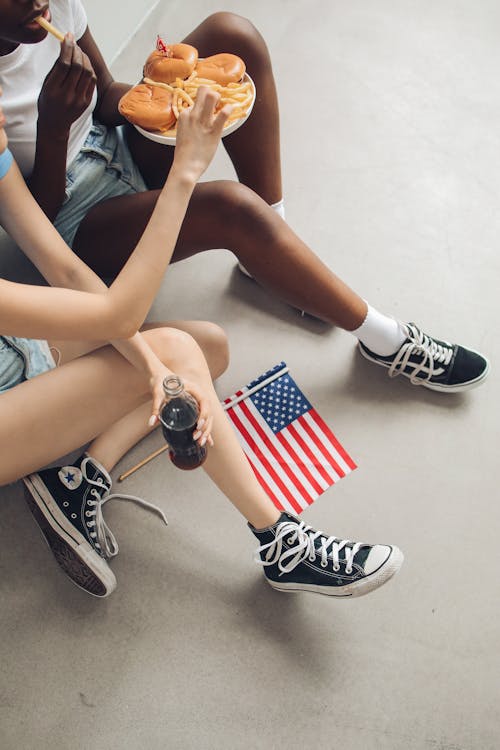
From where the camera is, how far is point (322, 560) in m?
1.55

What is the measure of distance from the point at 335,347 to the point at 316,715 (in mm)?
1030

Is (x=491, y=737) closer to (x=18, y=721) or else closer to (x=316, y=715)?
(x=316, y=715)

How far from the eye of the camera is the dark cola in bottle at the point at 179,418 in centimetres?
127

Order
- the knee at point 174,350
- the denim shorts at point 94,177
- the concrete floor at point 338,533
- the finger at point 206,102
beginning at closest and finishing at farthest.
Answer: the finger at point 206,102, the knee at point 174,350, the concrete floor at point 338,533, the denim shorts at point 94,177

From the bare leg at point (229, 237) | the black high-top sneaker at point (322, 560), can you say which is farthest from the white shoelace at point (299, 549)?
the bare leg at point (229, 237)

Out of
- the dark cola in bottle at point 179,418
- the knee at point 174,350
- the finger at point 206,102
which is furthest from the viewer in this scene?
the knee at point 174,350

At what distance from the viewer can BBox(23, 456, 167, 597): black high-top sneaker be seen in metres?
1.59

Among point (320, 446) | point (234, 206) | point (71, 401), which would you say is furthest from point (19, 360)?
point (320, 446)

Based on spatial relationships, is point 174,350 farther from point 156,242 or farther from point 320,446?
point 320,446

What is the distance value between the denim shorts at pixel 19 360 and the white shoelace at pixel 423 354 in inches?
38.8

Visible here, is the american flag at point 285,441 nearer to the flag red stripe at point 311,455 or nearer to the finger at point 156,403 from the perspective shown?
the flag red stripe at point 311,455

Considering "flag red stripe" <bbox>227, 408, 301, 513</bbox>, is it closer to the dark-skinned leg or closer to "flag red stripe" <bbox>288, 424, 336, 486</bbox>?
"flag red stripe" <bbox>288, 424, 336, 486</bbox>

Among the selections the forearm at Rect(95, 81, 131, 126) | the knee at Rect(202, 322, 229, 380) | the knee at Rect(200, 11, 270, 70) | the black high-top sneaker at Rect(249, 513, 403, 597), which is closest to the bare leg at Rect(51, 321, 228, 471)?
the knee at Rect(202, 322, 229, 380)

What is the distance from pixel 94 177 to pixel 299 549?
108 cm
